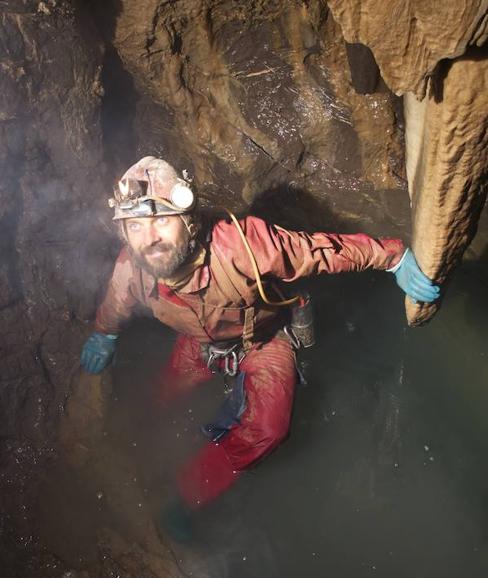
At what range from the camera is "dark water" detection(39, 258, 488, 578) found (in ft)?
11.0

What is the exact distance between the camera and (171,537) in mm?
3414

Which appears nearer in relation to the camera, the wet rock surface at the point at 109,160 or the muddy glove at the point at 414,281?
the muddy glove at the point at 414,281

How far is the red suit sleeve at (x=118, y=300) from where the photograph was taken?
3.07 m

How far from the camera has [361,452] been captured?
3.84m

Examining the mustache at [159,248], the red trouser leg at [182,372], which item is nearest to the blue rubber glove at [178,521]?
the red trouser leg at [182,372]

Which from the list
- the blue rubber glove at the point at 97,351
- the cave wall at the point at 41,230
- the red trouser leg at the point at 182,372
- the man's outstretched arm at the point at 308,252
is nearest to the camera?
the man's outstretched arm at the point at 308,252

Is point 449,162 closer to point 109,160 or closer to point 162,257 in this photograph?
point 162,257

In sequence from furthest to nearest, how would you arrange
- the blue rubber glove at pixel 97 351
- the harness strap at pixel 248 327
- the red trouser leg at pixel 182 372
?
the red trouser leg at pixel 182 372
the blue rubber glove at pixel 97 351
the harness strap at pixel 248 327

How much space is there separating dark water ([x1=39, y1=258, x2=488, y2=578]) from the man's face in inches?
72.6

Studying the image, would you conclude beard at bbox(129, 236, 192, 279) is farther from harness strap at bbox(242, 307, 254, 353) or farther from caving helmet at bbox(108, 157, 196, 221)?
harness strap at bbox(242, 307, 254, 353)

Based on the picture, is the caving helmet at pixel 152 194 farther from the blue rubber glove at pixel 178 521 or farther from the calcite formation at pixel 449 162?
the blue rubber glove at pixel 178 521

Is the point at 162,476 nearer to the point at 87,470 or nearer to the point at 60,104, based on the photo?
the point at 87,470

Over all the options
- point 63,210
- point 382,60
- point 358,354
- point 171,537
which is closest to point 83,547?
point 171,537

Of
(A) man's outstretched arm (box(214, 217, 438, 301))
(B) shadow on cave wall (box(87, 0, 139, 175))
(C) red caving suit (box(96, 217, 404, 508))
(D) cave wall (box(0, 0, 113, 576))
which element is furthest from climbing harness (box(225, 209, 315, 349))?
(B) shadow on cave wall (box(87, 0, 139, 175))
